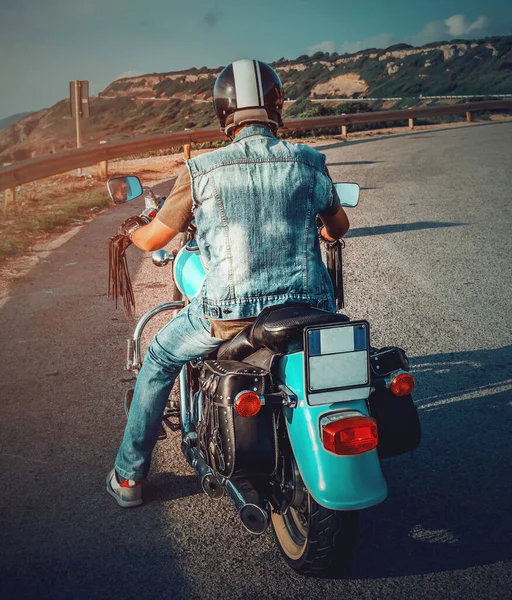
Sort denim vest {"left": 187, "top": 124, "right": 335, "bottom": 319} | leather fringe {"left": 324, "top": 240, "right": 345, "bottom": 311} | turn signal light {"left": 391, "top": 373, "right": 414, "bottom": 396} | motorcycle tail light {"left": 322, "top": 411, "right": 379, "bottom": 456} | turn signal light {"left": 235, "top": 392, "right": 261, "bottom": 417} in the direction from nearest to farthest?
1. motorcycle tail light {"left": 322, "top": 411, "right": 379, "bottom": 456}
2. turn signal light {"left": 235, "top": 392, "right": 261, "bottom": 417}
3. turn signal light {"left": 391, "top": 373, "right": 414, "bottom": 396}
4. denim vest {"left": 187, "top": 124, "right": 335, "bottom": 319}
5. leather fringe {"left": 324, "top": 240, "right": 345, "bottom": 311}

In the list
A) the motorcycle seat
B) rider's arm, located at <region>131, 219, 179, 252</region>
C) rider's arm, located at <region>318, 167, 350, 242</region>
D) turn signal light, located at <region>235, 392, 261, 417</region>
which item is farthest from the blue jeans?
rider's arm, located at <region>318, 167, 350, 242</region>

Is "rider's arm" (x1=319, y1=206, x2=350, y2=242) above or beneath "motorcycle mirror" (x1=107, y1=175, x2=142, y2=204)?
beneath

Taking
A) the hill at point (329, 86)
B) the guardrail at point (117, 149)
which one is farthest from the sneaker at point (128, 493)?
the hill at point (329, 86)

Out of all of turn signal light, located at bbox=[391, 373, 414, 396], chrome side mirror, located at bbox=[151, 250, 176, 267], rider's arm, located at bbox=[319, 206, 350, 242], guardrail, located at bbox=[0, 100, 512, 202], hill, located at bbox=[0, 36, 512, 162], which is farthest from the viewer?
hill, located at bbox=[0, 36, 512, 162]

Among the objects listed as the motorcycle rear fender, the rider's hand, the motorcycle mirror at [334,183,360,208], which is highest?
the motorcycle mirror at [334,183,360,208]

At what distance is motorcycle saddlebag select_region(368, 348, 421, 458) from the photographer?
2.88 m

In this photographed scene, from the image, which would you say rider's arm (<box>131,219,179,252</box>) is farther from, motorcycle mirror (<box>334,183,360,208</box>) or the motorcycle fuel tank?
motorcycle mirror (<box>334,183,360,208</box>)

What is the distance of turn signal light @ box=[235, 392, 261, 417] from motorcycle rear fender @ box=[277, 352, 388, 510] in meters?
0.14

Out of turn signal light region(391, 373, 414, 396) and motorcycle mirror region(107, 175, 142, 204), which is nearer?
turn signal light region(391, 373, 414, 396)

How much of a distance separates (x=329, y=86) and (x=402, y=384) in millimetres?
61832

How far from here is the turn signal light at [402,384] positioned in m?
2.82

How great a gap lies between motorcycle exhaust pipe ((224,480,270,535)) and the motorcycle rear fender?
406 mm

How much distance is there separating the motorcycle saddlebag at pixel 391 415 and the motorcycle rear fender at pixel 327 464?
0.20 m

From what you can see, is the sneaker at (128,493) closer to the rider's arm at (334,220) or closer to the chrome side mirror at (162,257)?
the chrome side mirror at (162,257)
